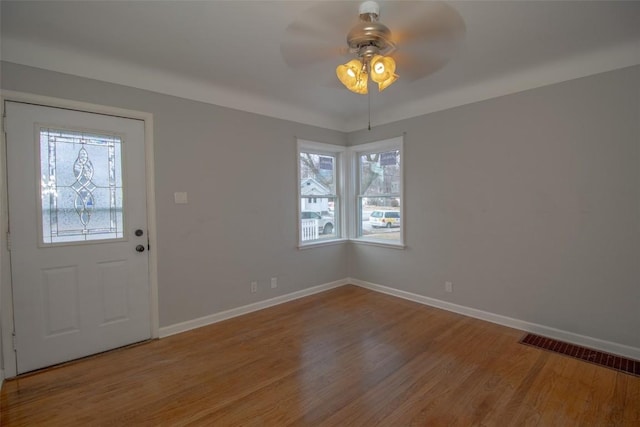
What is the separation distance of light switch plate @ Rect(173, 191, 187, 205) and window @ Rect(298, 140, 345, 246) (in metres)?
1.50

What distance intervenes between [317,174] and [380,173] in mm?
923

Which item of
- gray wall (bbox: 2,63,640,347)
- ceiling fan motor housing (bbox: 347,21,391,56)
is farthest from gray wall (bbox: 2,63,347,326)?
ceiling fan motor housing (bbox: 347,21,391,56)

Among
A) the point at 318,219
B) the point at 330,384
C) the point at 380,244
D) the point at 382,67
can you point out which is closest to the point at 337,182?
the point at 318,219

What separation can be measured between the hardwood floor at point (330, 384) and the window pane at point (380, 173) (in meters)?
1.97

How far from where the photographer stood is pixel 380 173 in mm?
4422

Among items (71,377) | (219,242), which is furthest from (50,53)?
(71,377)

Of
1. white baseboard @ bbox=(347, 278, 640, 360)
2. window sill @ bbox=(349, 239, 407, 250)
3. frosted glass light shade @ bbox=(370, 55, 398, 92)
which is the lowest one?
white baseboard @ bbox=(347, 278, 640, 360)

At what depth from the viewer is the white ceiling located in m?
1.99

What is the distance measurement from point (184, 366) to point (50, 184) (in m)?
1.84

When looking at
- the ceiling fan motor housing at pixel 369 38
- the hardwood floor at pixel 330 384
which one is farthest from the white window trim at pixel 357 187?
the ceiling fan motor housing at pixel 369 38

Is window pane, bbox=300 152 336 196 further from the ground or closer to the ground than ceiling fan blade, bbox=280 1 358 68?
closer to the ground

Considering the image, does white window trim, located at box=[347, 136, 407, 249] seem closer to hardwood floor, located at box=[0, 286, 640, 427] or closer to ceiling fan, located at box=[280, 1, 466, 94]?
hardwood floor, located at box=[0, 286, 640, 427]

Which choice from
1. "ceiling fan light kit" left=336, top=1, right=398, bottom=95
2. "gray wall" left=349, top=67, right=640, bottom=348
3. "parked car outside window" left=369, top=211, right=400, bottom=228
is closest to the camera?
"ceiling fan light kit" left=336, top=1, right=398, bottom=95

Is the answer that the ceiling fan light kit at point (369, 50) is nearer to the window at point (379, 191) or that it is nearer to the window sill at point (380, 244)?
the window at point (379, 191)
